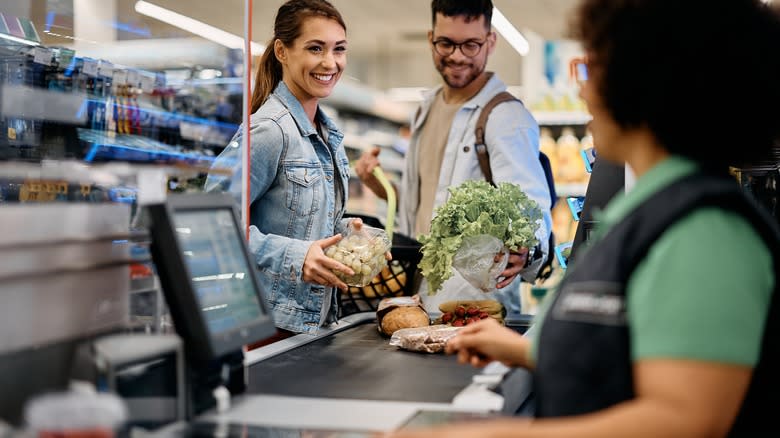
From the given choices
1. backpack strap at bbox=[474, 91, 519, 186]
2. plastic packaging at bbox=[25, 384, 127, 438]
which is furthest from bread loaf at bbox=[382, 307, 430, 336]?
plastic packaging at bbox=[25, 384, 127, 438]

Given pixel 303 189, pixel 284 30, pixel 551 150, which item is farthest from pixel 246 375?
pixel 551 150

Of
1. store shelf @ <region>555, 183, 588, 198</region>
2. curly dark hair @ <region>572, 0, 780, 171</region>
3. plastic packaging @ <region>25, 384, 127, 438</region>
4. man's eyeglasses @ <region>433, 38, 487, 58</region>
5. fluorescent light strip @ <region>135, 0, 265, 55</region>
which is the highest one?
man's eyeglasses @ <region>433, 38, 487, 58</region>

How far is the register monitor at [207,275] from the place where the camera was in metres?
1.41

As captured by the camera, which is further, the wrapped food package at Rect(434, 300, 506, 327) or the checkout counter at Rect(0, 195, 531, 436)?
the wrapped food package at Rect(434, 300, 506, 327)

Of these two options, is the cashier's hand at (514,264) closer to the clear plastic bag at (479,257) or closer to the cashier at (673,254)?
the clear plastic bag at (479,257)

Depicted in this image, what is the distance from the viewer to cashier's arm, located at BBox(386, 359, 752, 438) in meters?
0.99

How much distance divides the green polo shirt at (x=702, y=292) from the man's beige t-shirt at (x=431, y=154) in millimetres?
2665

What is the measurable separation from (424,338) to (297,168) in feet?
2.20

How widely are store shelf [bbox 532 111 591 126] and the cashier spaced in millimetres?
5419

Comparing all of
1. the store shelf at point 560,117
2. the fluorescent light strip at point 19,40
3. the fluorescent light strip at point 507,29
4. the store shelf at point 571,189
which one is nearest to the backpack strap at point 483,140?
the fluorescent light strip at point 19,40

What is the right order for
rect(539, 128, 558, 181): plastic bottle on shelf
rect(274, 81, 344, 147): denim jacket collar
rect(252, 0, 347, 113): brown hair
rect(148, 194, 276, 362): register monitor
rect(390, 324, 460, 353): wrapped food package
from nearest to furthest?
1. rect(148, 194, 276, 362): register monitor
2. rect(390, 324, 460, 353): wrapped food package
3. rect(274, 81, 344, 147): denim jacket collar
4. rect(252, 0, 347, 113): brown hair
5. rect(539, 128, 558, 181): plastic bottle on shelf

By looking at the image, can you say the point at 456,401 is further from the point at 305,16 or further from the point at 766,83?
the point at 305,16

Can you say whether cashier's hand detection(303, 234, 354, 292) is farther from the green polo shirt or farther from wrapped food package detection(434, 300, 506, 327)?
the green polo shirt

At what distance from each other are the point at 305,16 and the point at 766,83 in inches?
73.5
